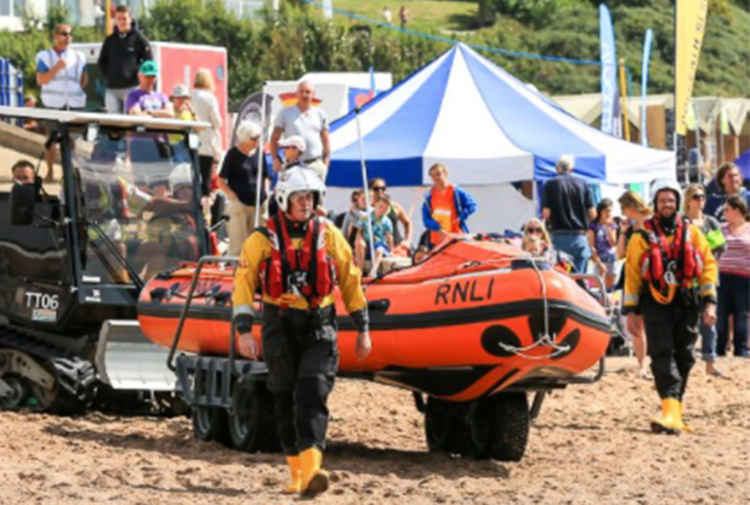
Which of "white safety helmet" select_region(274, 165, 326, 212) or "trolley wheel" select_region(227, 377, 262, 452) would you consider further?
"trolley wheel" select_region(227, 377, 262, 452)

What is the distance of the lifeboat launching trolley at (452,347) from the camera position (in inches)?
426

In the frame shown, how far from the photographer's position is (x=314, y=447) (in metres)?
9.85

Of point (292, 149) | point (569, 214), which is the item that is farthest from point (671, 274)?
point (569, 214)

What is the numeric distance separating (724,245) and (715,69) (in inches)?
2412

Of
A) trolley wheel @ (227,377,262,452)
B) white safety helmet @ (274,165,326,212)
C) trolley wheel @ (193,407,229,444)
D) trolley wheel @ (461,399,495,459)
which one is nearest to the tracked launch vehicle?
trolley wheel @ (193,407,229,444)

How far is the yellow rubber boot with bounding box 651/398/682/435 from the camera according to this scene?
12.9 m

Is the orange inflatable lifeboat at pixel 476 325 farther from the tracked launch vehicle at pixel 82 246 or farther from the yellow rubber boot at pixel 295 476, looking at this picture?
the tracked launch vehicle at pixel 82 246

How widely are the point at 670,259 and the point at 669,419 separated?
1.14 metres

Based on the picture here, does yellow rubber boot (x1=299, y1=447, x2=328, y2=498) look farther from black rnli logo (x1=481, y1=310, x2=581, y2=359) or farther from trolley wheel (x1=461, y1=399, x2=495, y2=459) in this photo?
trolley wheel (x1=461, y1=399, x2=495, y2=459)

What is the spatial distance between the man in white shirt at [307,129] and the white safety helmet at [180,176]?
78cm

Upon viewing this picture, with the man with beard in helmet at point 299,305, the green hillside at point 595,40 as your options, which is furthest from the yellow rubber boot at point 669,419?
the green hillside at point 595,40

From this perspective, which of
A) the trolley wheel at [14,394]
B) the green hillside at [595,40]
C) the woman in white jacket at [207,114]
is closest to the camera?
the trolley wheel at [14,394]

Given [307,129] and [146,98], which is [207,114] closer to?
[146,98]

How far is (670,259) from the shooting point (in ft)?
42.8
